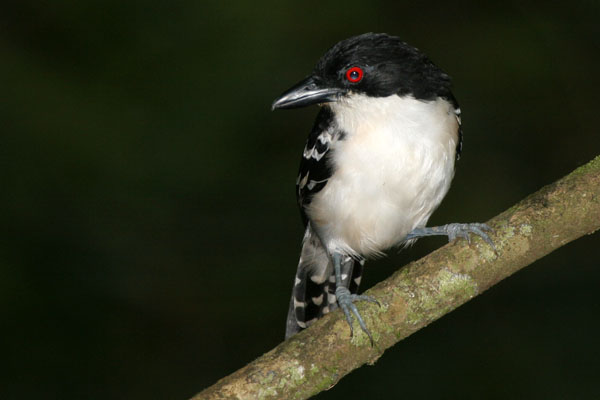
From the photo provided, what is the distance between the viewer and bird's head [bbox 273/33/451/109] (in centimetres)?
391

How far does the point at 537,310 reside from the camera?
5.60 meters

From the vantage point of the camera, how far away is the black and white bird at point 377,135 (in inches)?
154

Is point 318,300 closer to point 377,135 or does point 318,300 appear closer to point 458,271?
point 377,135

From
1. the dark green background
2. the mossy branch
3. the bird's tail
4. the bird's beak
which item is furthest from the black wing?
the dark green background

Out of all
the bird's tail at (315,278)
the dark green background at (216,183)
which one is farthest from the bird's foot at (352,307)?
the dark green background at (216,183)

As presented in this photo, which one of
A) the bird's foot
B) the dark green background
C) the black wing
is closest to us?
the bird's foot

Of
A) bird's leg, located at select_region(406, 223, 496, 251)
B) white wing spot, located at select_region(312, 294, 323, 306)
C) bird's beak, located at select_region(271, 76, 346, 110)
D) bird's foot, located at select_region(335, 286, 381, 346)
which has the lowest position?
white wing spot, located at select_region(312, 294, 323, 306)

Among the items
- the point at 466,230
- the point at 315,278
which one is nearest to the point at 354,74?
the point at 466,230

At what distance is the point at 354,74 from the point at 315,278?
1630 mm

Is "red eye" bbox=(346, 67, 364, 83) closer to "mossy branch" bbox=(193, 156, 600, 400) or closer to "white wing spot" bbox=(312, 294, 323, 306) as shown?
"mossy branch" bbox=(193, 156, 600, 400)

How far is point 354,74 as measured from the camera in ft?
12.8

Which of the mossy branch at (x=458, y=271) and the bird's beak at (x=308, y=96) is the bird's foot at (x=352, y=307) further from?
the bird's beak at (x=308, y=96)

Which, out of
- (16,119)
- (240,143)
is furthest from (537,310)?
(16,119)

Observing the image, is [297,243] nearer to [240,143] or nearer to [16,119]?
[240,143]
